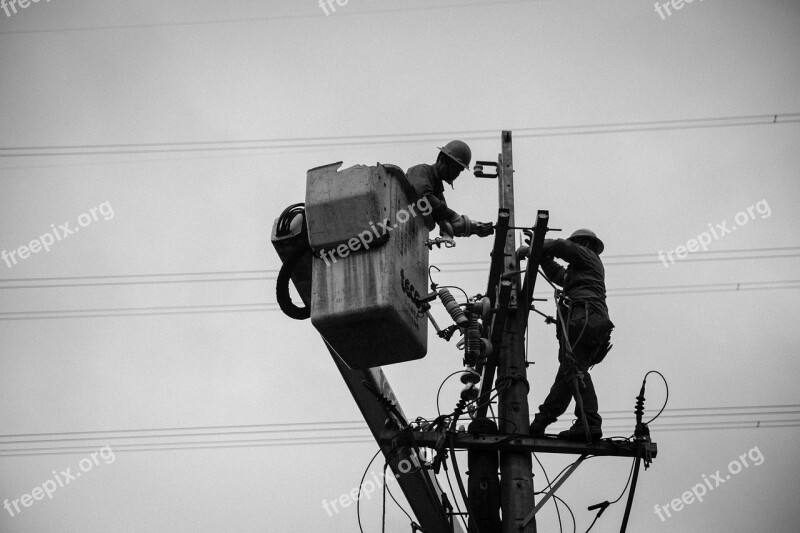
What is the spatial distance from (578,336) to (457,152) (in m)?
1.91

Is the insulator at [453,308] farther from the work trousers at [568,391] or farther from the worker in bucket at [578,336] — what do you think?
the work trousers at [568,391]

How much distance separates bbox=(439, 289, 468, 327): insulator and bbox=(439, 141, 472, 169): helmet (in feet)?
4.09

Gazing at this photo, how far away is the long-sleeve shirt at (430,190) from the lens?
25.5ft

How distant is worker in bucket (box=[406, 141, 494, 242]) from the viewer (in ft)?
25.6

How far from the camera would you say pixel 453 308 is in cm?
748

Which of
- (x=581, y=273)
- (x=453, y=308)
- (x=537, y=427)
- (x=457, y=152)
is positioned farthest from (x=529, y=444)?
(x=457, y=152)

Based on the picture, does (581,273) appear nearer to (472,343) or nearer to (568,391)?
(568,391)

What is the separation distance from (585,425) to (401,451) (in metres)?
1.49

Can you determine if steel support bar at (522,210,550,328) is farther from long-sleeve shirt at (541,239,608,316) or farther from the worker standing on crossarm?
long-sleeve shirt at (541,239,608,316)

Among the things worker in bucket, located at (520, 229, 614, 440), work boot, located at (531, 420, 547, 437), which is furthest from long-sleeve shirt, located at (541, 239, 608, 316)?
work boot, located at (531, 420, 547, 437)

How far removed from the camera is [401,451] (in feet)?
25.3

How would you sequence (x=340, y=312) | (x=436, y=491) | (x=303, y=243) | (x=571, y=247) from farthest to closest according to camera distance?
1. (x=571, y=247)
2. (x=436, y=491)
3. (x=303, y=243)
4. (x=340, y=312)

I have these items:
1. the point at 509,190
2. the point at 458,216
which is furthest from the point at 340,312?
the point at 509,190

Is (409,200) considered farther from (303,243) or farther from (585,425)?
(585,425)
